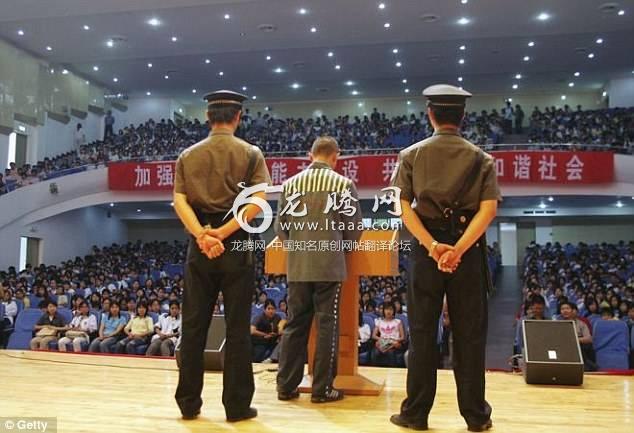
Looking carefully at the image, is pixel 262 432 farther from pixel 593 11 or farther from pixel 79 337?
pixel 593 11

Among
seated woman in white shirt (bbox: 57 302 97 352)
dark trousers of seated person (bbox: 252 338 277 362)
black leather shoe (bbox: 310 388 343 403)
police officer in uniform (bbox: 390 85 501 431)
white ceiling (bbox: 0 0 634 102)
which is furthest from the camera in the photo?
white ceiling (bbox: 0 0 634 102)

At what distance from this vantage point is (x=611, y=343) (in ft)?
19.2

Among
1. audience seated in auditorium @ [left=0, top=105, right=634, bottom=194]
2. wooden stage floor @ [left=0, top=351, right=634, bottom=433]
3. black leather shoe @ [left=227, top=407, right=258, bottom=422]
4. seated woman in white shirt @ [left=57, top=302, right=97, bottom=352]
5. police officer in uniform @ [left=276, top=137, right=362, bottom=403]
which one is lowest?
seated woman in white shirt @ [left=57, top=302, right=97, bottom=352]

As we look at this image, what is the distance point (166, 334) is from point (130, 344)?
46 cm

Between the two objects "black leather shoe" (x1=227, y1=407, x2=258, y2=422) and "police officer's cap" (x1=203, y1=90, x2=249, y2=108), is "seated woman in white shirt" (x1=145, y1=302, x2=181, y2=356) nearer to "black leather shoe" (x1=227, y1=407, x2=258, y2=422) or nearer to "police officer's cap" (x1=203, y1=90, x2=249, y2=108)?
"black leather shoe" (x1=227, y1=407, x2=258, y2=422)

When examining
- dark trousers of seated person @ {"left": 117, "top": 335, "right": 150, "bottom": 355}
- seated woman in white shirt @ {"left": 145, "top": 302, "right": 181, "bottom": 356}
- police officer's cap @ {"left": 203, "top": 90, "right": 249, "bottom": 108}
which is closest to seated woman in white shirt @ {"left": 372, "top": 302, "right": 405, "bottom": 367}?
seated woman in white shirt @ {"left": 145, "top": 302, "right": 181, "bottom": 356}

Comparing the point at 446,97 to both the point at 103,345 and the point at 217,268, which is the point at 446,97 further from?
the point at 103,345

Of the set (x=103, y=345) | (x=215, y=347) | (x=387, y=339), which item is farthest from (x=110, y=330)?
(x=215, y=347)

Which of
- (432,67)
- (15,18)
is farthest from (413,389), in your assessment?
(432,67)

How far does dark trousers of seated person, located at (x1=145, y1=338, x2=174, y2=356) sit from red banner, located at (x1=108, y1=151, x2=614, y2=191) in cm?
729

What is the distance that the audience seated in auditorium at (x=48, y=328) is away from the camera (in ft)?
24.0

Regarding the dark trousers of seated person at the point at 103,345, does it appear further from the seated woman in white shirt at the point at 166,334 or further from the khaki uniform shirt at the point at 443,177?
the khaki uniform shirt at the point at 443,177

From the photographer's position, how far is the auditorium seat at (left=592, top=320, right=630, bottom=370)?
18.9 feet

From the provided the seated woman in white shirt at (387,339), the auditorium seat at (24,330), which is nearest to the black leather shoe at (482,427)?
the seated woman in white shirt at (387,339)
